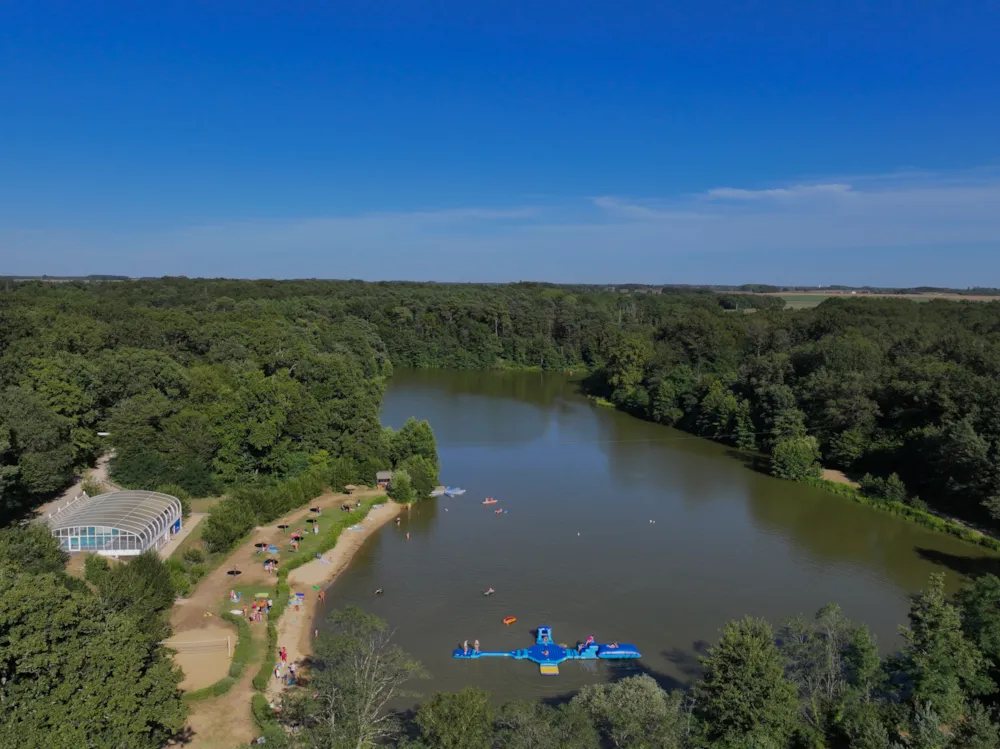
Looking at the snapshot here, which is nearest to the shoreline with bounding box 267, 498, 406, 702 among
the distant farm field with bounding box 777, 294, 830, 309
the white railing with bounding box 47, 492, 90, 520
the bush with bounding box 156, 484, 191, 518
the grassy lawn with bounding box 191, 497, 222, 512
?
the grassy lawn with bounding box 191, 497, 222, 512

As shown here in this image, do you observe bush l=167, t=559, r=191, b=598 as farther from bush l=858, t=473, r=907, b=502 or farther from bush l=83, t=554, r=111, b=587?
bush l=858, t=473, r=907, b=502

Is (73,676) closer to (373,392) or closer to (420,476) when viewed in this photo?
(420,476)

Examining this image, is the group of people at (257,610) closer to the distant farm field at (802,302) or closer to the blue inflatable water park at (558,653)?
the blue inflatable water park at (558,653)

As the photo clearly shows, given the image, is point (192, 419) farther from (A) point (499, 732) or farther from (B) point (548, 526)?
(A) point (499, 732)

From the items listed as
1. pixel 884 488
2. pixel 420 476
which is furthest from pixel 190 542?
pixel 884 488

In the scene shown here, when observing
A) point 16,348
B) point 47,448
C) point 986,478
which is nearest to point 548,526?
point 986,478

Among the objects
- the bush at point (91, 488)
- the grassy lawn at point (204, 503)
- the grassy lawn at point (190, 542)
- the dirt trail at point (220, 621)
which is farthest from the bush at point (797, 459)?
the bush at point (91, 488)
